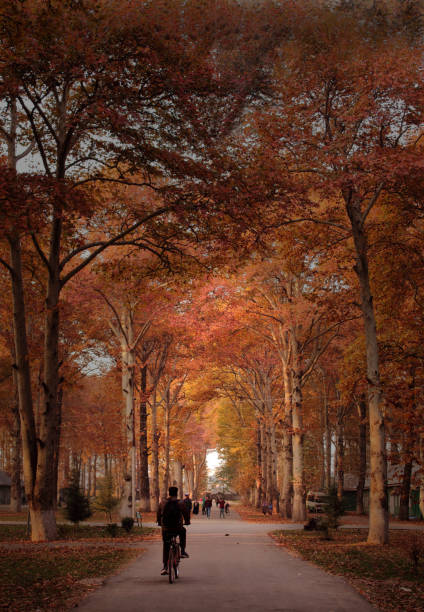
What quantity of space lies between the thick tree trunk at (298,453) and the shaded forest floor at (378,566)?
8984 millimetres

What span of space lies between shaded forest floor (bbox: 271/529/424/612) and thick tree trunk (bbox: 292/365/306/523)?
8984 mm

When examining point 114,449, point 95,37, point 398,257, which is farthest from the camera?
point 114,449

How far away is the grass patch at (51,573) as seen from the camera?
811cm

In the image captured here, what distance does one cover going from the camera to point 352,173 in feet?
55.1

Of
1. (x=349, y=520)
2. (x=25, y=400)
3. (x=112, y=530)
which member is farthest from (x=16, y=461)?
(x=25, y=400)

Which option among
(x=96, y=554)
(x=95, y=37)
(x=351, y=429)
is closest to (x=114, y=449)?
(x=96, y=554)

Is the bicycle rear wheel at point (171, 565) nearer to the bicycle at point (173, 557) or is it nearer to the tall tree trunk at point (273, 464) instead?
the bicycle at point (173, 557)

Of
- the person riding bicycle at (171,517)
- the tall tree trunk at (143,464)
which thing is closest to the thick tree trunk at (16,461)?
the tall tree trunk at (143,464)

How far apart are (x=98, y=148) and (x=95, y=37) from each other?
317cm

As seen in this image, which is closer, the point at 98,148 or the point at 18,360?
the point at 98,148

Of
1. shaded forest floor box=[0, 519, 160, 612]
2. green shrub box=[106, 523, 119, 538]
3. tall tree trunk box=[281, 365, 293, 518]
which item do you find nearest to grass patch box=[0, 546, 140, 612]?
shaded forest floor box=[0, 519, 160, 612]

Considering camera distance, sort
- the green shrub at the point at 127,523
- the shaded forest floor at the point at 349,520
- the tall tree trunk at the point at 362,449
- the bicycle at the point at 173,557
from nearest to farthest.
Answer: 1. the bicycle at the point at 173,557
2. the green shrub at the point at 127,523
3. the shaded forest floor at the point at 349,520
4. the tall tree trunk at the point at 362,449

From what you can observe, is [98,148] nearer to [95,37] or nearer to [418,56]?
[95,37]

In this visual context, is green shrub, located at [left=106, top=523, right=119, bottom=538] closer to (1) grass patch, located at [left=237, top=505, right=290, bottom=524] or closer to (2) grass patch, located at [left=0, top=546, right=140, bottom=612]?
(2) grass patch, located at [left=0, top=546, right=140, bottom=612]
